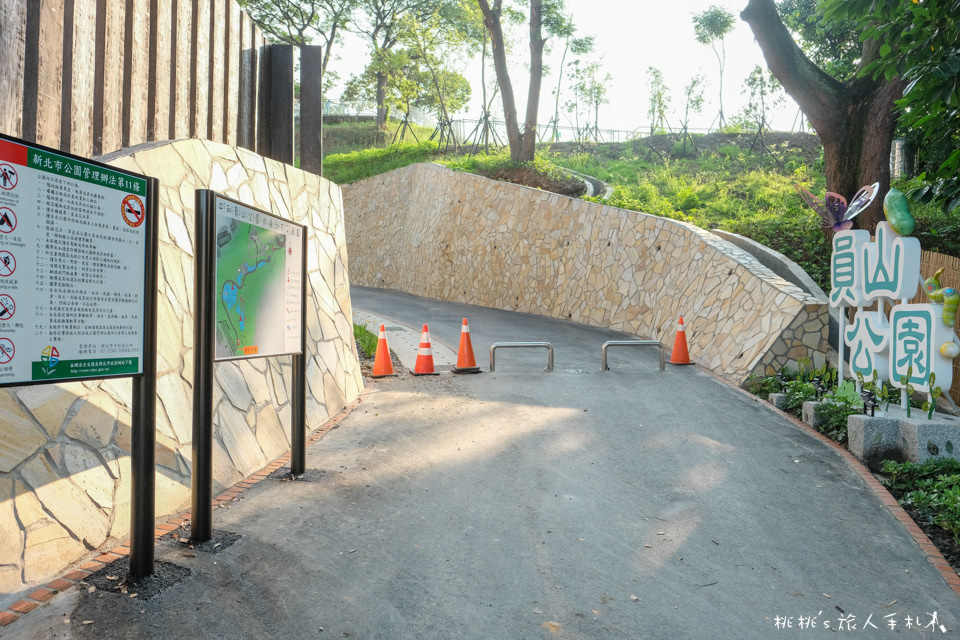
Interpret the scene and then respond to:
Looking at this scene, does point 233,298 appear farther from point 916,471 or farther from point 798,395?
point 798,395

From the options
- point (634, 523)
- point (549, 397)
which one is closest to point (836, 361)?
point (549, 397)

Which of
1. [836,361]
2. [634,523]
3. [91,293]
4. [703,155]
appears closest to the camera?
[91,293]

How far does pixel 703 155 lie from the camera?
2814cm

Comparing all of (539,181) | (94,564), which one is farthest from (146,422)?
(539,181)

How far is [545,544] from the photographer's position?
4242mm

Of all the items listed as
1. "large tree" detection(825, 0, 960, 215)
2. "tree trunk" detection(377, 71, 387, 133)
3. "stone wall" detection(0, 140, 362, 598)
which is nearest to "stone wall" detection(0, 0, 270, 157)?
"stone wall" detection(0, 140, 362, 598)

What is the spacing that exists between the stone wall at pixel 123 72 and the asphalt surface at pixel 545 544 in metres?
2.81

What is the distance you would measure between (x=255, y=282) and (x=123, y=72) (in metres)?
2.24

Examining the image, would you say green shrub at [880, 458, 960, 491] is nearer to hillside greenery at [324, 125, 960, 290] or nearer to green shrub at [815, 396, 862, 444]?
green shrub at [815, 396, 862, 444]

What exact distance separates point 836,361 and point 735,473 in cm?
431

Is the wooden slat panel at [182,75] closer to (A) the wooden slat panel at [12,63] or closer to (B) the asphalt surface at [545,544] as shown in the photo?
(A) the wooden slat panel at [12,63]

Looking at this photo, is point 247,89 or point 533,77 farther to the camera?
point 533,77

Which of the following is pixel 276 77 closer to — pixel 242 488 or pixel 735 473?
pixel 242 488

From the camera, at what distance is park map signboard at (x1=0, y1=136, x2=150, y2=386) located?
→ 2557 millimetres
